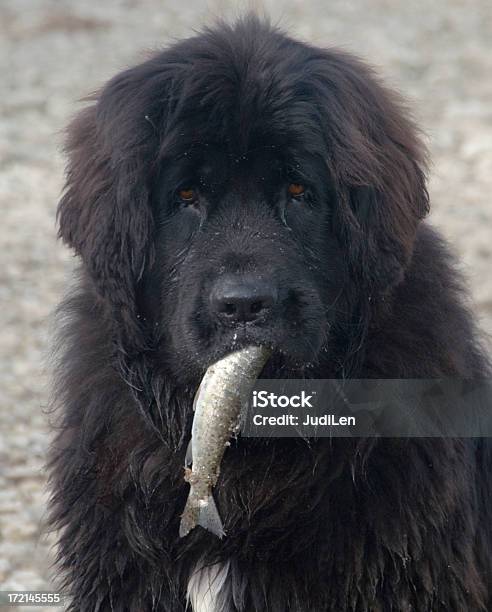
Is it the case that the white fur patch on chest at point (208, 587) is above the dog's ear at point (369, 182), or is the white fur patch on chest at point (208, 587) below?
below

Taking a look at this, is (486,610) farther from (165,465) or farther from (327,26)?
(327,26)

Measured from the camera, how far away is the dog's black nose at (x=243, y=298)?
338 cm

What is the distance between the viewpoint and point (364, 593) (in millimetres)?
3613

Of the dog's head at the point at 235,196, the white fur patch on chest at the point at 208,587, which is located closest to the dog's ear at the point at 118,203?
the dog's head at the point at 235,196

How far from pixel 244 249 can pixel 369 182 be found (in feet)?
1.48

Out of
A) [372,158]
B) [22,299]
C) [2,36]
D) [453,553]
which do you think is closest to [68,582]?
[453,553]

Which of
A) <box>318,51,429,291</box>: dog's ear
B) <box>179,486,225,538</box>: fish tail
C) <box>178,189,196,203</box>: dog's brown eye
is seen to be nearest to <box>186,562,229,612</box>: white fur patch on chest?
<box>179,486,225,538</box>: fish tail

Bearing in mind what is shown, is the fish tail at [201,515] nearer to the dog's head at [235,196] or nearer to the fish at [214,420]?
the fish at [214,420]

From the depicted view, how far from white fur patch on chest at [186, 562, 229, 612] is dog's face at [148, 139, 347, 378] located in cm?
65

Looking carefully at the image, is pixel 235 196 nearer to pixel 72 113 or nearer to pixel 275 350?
pixel 275 350

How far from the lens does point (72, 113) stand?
180 inches

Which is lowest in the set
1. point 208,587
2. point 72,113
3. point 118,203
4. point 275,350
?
point 208,587

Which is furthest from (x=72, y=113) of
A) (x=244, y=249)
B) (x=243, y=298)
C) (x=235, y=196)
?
(x=243, y=298)

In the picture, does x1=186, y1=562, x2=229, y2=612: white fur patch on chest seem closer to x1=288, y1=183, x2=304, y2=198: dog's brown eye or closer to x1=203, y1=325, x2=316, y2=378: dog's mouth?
x1=203, y1=325, x2=316, y2=378: dog's mouth
